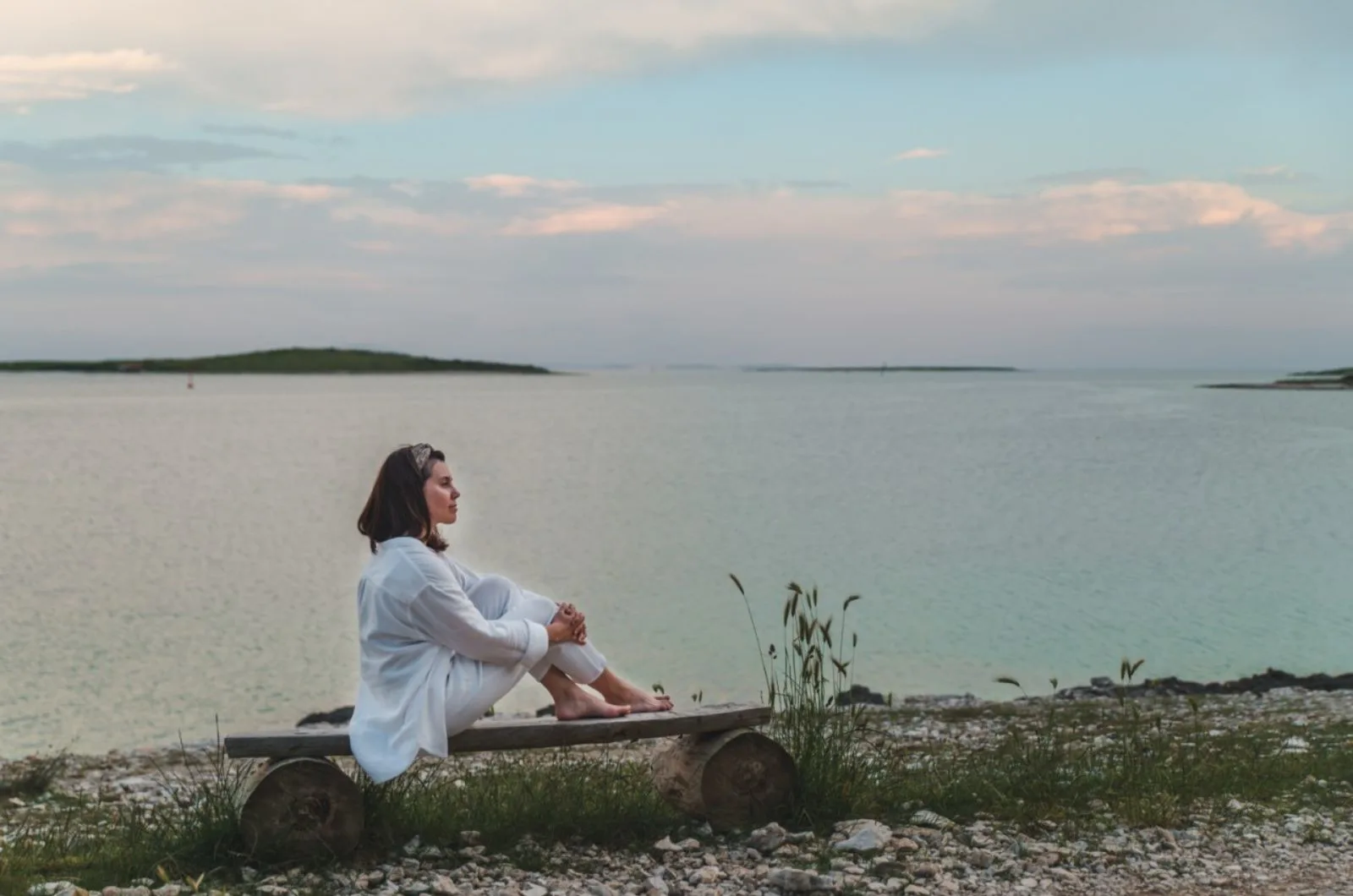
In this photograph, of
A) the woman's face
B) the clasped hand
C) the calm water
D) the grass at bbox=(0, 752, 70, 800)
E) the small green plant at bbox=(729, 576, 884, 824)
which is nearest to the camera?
the woman's face

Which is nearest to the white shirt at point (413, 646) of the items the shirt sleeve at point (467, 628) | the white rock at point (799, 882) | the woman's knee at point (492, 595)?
the shirt sleeve at point (467, 628)

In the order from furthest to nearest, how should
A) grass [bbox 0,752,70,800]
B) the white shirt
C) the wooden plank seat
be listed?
grass [bbox 0,752,70,800] → the white shirt → the wooden plank seat

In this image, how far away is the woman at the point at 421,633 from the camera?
684 centimetres

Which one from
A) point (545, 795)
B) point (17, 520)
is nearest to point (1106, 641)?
point (545, 795)

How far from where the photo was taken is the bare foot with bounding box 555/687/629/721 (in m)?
7.32

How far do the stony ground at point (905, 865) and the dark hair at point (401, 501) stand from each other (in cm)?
175

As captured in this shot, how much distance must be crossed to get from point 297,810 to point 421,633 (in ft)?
3.61

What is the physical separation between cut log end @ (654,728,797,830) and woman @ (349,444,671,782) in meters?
1.09

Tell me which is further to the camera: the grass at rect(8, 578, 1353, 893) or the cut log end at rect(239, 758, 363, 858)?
the grass at rect(8, 578, 1353, 893)

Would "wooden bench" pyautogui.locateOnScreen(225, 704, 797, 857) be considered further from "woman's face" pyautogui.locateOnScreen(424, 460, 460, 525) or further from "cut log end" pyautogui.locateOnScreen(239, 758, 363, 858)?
"woman's face" pyautogui.locateOnScreen(424, 460, 460, 525)

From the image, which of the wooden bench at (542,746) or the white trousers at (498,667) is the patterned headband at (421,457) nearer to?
the white trousers at (498,667)

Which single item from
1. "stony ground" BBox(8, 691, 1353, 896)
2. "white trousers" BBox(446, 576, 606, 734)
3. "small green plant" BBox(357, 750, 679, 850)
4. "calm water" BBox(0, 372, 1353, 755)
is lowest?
"calm water" BBox(0, 372, 1353, 755)

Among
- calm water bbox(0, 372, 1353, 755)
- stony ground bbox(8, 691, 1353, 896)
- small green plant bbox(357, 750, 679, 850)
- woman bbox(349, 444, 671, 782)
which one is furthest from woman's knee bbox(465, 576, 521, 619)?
calm water bbox(0, 372, 1353, 755)

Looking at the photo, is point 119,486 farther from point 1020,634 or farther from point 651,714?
point 651,714
